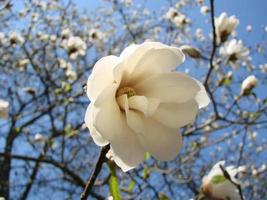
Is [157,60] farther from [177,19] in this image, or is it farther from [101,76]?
[177,19]

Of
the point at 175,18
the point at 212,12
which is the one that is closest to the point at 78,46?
the point at 175,18

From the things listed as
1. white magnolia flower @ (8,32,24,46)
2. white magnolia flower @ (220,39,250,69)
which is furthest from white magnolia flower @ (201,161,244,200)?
white magnolia flower @ (8,32,24,46)

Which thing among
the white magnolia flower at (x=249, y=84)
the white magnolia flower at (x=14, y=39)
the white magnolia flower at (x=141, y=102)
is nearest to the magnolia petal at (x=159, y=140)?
the white magnolia flower at (x=141, y=102)

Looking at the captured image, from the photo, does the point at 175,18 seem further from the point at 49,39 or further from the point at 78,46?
the point at 49,39

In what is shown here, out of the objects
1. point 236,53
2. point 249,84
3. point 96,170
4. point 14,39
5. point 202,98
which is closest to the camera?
point 96,170

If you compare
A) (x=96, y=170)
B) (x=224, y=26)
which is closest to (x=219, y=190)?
(x=96, y=170)

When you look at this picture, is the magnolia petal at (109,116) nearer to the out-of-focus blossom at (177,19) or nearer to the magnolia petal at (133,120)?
the magnolia petal at (133,120)
